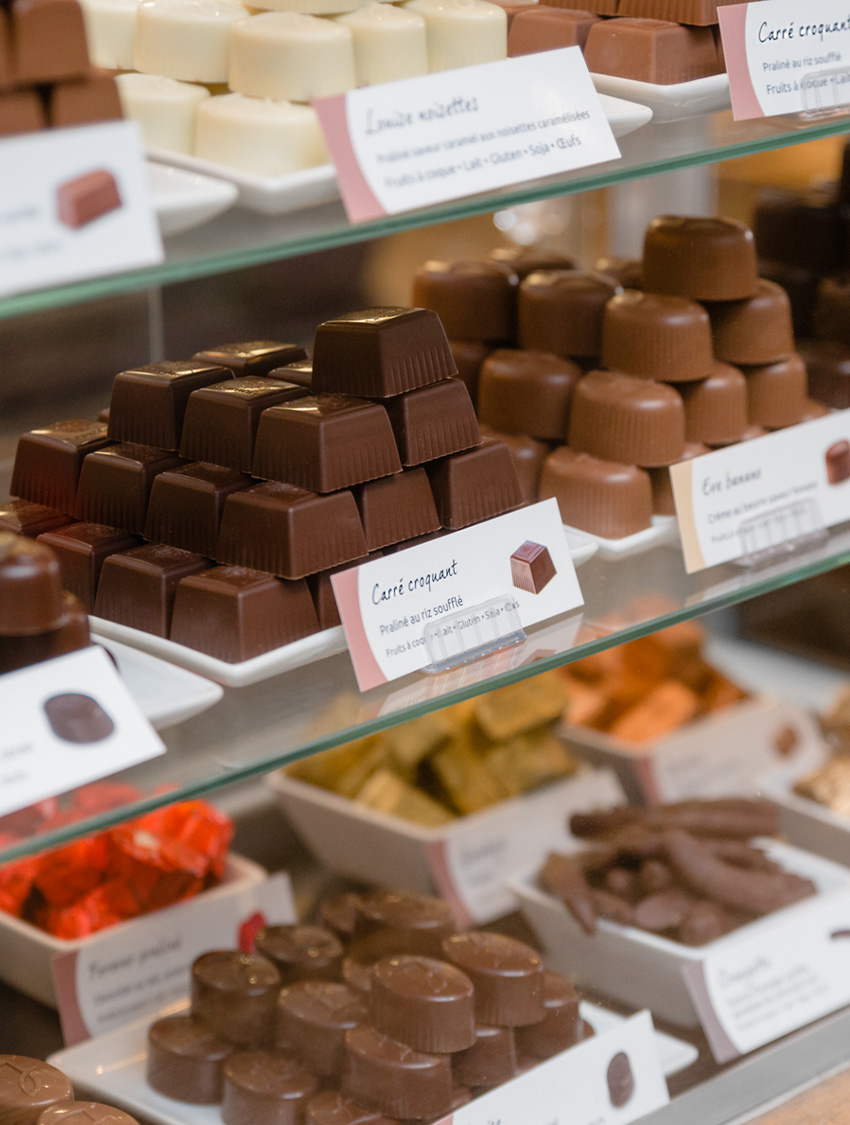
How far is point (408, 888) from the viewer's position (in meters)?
1.74

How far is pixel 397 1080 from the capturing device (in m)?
1.23

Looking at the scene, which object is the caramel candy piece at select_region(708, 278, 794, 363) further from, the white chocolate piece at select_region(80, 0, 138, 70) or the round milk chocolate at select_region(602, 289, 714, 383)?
the white chocolate piece at select_region(80, 0, 138, 70)

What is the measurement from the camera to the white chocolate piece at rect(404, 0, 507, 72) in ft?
3.74

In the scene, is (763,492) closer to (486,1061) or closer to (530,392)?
(530,392)

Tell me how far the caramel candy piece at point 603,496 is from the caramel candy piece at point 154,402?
357mm

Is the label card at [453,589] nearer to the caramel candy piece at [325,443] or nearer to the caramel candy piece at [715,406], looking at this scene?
the caramel candy piece at [325,443]

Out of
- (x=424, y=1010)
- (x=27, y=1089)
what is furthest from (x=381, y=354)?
(x=27, y=1089)

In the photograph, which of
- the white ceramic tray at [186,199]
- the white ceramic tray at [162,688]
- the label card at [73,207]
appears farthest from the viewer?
the white ceramic tray at [162,688]

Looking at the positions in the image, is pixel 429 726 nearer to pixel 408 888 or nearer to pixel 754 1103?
pixel 408 888

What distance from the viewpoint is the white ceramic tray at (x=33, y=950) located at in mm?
1463

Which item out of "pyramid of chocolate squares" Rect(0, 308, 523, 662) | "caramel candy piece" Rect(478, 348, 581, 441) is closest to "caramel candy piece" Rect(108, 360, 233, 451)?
"pyramid of chocolate squares" Rect(0, 308, 523, 662)

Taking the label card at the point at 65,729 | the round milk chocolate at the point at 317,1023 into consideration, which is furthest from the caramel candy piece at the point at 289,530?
the round milk chocolate at the point at 317,1023

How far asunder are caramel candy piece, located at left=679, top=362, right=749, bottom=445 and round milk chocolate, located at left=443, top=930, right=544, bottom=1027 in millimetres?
549

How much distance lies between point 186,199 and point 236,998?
764 millimetres
